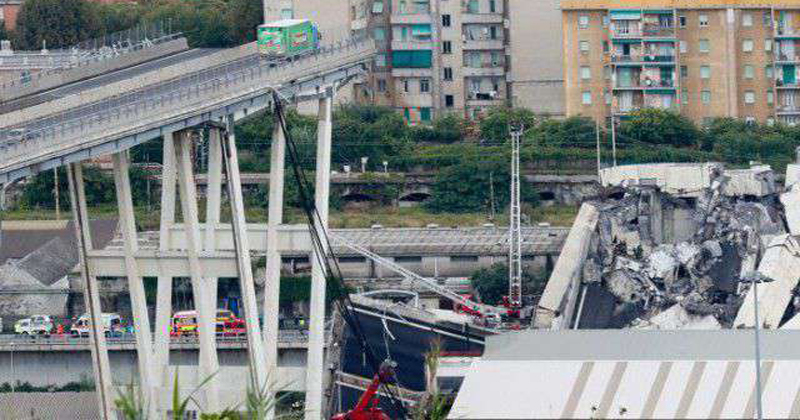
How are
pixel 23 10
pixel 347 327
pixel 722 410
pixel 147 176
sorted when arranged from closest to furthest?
pixel 722 410, pixel 347 327, pixel 147 176, pixel 23 10

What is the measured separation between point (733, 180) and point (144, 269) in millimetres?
20009

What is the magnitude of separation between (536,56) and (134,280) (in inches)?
1306

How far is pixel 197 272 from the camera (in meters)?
56.3

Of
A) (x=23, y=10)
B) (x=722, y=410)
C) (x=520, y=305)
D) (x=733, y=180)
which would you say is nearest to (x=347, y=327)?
(x=520, y=305)

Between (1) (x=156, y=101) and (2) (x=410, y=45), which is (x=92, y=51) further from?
(2) (x=410, y=45)

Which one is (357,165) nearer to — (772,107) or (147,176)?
(147,176)

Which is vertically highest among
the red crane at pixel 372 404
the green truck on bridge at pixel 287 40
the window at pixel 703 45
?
the green truck on bridge at pixel 287 40

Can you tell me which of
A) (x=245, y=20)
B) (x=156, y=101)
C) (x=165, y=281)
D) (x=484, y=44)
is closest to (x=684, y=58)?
(x=484, y=44)

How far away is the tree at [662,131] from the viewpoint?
8325 cm

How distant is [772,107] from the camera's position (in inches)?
3366

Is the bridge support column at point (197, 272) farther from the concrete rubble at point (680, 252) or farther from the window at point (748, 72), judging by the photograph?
the window at point (748, 72)

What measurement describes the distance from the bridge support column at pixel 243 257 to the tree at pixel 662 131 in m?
27.7

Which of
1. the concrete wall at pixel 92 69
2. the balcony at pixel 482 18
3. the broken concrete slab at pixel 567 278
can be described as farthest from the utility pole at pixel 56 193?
the broken concrete slab at pixel 567 278

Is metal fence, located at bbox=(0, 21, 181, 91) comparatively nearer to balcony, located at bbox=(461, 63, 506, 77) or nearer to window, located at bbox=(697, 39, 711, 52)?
balcony, located at bbox=(461, 63, 506, 77)
